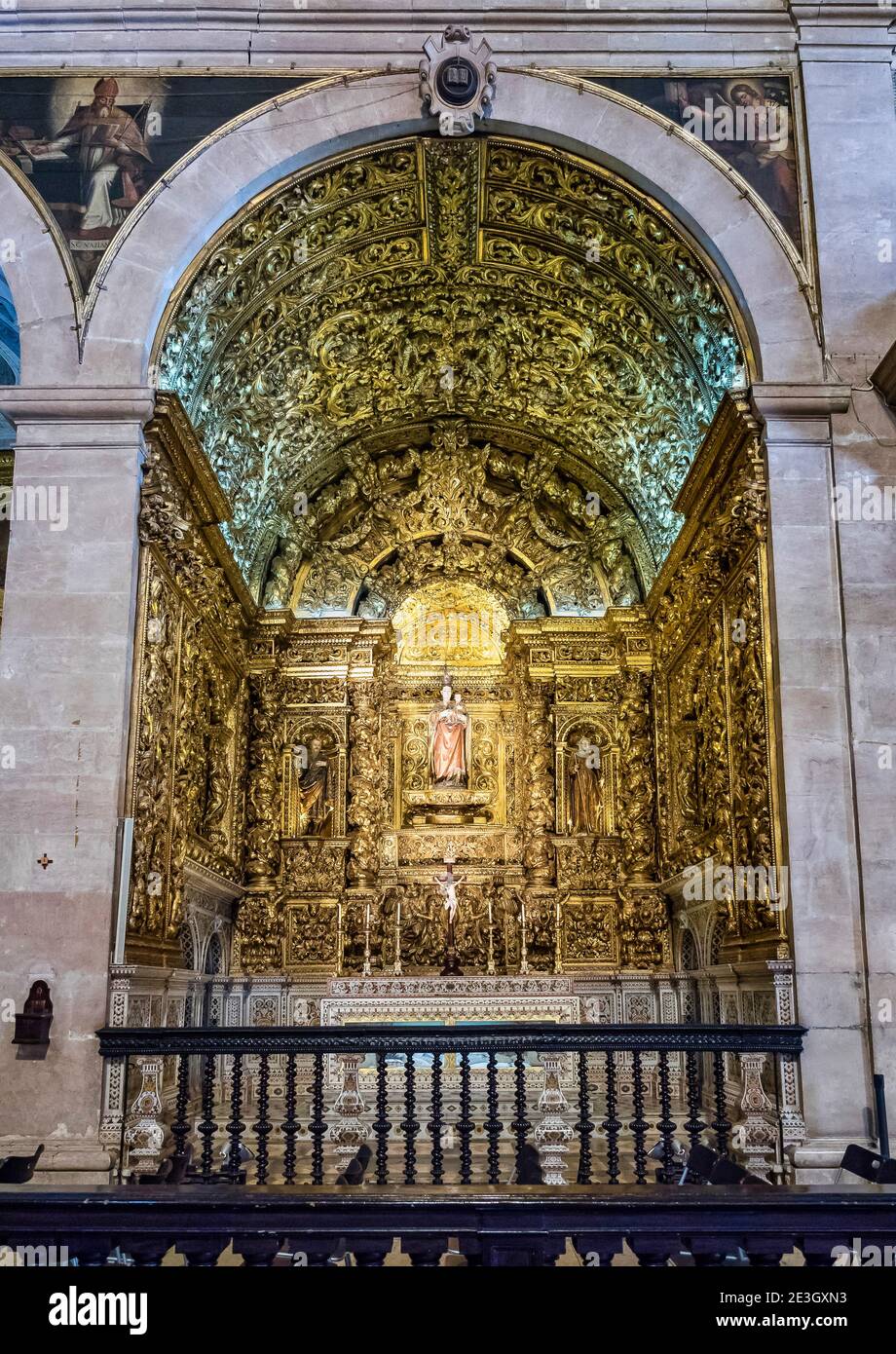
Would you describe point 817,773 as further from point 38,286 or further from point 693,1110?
point 38,286

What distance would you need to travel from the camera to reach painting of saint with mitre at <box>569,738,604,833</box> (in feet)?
60.6

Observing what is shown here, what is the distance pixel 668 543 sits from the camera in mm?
17672

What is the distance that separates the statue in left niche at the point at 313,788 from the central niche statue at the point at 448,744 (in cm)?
168

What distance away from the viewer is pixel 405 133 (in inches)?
504

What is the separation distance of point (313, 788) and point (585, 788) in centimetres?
415

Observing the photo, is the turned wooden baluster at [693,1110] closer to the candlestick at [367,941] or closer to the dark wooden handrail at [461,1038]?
the dark wooden handrail at [461,1038]

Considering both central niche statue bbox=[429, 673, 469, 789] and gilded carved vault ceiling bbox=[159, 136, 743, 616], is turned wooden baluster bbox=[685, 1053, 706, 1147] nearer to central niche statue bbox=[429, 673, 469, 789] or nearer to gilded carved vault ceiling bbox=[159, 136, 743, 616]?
gilded carved vault ceiling bbox=[159, 136, 743, 616]

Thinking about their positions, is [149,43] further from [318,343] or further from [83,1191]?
[83,1191]

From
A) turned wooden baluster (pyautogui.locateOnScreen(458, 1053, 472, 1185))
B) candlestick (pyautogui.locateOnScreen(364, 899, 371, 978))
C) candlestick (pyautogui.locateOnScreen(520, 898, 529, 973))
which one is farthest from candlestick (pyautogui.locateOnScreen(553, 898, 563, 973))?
→ turned wooden baluster (pyautogui.locateOnScreen(458, 1053, 472, 1185))

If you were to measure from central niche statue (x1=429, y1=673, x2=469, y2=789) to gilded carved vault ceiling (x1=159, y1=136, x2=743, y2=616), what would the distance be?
80.5 inches

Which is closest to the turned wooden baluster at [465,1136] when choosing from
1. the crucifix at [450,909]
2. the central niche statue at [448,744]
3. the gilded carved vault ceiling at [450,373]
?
the gilded carved vault ceiling at [450,373]

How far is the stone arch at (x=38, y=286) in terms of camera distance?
11.7 metres
